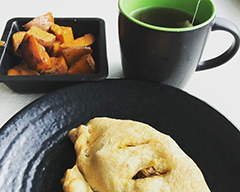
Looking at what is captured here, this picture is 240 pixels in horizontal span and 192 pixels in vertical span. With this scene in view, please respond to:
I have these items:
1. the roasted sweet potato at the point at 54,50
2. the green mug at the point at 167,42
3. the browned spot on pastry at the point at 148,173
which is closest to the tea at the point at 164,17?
the green mug at the point at 167,42

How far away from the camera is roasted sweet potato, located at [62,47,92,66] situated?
0.80 m

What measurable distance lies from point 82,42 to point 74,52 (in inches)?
2.6

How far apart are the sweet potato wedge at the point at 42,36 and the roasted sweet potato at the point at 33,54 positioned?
0.10 ft

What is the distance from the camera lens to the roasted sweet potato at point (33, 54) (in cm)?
76

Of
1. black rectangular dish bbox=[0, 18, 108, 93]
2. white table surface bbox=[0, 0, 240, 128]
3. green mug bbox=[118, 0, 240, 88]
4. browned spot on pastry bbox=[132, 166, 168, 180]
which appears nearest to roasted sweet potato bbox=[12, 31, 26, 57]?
black rectangular dish bbox=[0, 18, 108, 93]

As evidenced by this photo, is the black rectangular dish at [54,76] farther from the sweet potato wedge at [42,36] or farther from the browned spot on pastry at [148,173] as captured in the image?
the browned spot on pastry at [148,173]

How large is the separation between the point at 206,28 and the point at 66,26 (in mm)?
440

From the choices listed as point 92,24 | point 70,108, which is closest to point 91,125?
point 70,108

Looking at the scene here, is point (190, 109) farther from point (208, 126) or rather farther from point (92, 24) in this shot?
point (92, 24)

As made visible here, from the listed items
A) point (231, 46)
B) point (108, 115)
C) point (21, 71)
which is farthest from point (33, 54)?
point (231, 46)

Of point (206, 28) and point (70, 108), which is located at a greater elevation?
point (206, 28)

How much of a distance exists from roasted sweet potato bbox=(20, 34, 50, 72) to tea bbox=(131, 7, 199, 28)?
0.26 meters

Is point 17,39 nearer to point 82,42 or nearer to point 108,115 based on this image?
point 82,42

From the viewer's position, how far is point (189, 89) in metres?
0.89
